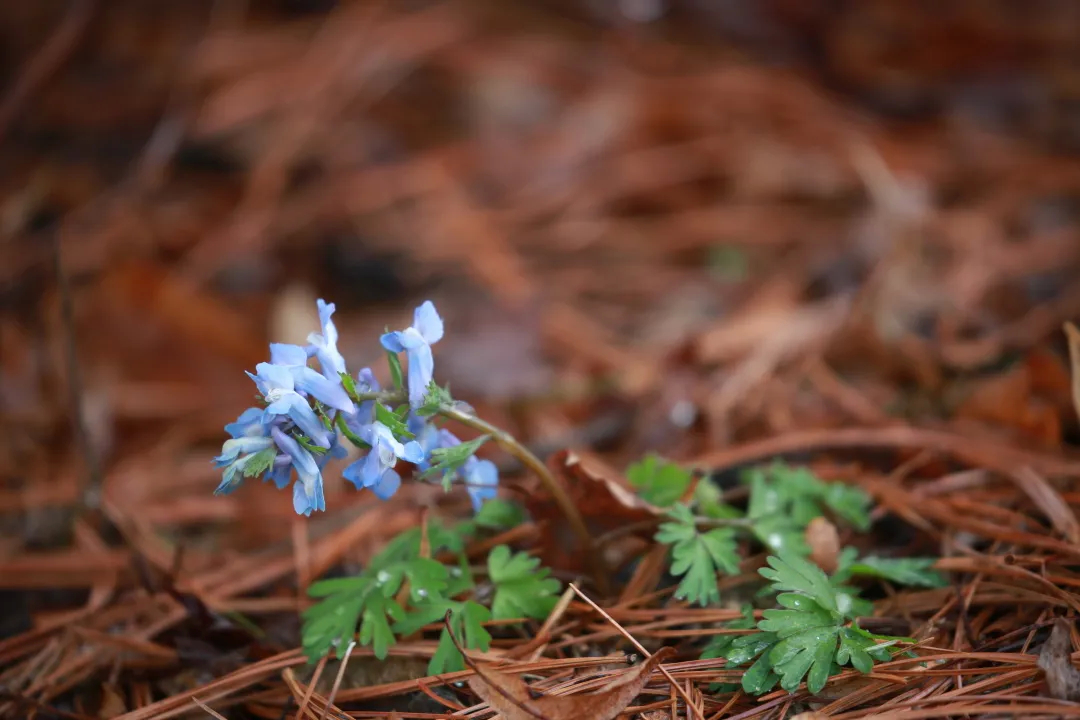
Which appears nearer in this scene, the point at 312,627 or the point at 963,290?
the point at 312,627

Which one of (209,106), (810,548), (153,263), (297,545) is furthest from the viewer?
(209,106)

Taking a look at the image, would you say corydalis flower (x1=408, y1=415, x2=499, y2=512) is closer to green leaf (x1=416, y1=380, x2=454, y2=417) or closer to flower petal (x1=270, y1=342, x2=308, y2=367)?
green leaf (x1=416, y1=380, x2=454, y2=417)

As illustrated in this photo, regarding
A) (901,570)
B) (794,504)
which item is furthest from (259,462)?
(901,570)

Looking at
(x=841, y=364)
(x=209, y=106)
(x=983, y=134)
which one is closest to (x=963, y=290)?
(x=841, y=364)

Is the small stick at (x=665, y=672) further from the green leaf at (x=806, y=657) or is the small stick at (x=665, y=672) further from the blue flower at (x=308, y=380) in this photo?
the blue flower at (x=308, y=380)

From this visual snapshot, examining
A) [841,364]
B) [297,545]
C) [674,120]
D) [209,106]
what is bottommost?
[841,364]

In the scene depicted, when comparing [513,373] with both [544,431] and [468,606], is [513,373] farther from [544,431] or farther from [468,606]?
[468,606]

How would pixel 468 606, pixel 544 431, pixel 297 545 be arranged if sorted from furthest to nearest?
pixel 544 431 < pixel 297 545 < pixel 468 606
